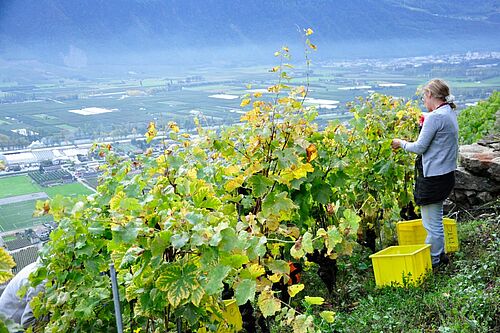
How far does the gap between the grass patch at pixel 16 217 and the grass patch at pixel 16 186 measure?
0.17 meters

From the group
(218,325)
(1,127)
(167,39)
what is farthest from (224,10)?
(218,325)

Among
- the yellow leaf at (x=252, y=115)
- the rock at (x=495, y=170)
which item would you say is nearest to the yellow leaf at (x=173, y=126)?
the yellow leaf at (x=252, y=115)

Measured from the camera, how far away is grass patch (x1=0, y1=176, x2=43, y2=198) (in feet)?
23.2

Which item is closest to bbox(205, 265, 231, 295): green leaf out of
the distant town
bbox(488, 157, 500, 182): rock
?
the distant town

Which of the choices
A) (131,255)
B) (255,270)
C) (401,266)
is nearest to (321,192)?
(401,266)

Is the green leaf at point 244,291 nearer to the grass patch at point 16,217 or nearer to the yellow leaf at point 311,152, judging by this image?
the yellow leaf at point 311,152

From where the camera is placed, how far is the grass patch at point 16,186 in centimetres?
707

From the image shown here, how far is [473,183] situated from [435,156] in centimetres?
214

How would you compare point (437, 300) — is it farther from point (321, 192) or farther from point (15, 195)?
point (15, 195)

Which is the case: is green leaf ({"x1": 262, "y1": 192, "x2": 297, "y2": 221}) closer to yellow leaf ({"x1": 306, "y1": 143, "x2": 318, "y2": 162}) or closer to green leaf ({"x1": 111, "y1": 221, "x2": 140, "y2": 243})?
yellow leaf ({"x1": 306, "y1": 143, "x2": 318, "y2": 162})

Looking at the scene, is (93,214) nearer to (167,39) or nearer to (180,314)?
(180,314)

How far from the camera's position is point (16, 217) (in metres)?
6.39

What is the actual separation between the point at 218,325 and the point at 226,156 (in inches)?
53.6

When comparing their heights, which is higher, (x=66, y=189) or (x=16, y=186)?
(x=66, y=189)
